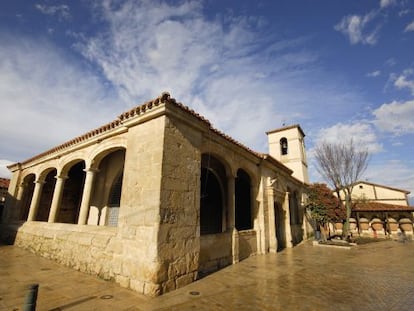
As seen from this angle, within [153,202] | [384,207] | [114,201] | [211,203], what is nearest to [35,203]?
[114,201]

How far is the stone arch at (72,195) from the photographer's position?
1123 centimetres

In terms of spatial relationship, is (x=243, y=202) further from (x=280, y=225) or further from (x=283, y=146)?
(x=283, y=146)

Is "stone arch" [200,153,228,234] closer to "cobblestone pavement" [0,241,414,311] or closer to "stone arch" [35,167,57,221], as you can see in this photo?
"cobblestone pavement" [0,241,414,311]

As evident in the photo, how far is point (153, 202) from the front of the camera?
15.6ft

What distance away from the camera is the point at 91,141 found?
26.5 ft

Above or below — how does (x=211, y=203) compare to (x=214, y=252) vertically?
above

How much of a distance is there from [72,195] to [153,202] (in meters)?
9.20

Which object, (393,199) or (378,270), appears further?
(393,199)

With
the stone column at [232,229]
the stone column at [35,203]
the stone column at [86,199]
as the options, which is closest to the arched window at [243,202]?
the stone column at [232,229]

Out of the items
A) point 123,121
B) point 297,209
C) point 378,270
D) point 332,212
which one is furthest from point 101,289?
point 332,212

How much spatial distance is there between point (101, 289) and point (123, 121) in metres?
3.96

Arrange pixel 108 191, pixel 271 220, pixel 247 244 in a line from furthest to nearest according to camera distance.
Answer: pixel 271 220, pixel 108 191, pixel 247 244

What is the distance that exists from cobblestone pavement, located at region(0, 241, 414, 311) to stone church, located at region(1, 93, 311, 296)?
0.44 meters

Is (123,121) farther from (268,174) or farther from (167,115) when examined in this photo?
(268,174)
